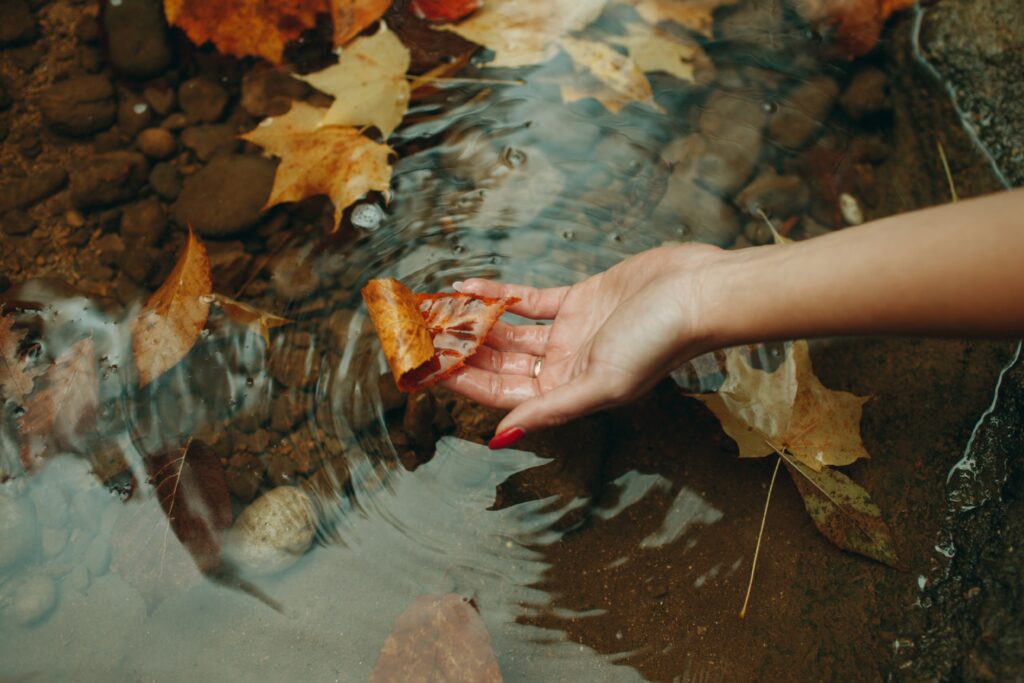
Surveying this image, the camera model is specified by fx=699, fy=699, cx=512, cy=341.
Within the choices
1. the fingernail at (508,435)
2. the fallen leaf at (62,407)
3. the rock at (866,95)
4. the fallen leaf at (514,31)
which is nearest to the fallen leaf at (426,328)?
the fingernail at (508,435)

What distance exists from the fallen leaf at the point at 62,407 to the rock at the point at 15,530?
0.14m

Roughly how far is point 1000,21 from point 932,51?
0.87 feet

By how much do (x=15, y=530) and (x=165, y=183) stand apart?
1435 millimetres

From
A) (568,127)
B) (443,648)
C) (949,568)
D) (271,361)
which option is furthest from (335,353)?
(949,568)

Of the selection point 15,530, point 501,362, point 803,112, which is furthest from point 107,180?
point 803,112

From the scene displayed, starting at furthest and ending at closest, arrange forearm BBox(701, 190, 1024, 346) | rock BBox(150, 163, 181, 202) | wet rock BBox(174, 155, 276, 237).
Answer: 1. rock BBox(150, 163, 181, 202)
2. wet rock BBox(174, 155, 276, 237)
3. forearm BBox(701, 190, 1024, 346)

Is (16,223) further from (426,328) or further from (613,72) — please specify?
(613,72)

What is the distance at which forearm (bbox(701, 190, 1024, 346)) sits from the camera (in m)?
1.61

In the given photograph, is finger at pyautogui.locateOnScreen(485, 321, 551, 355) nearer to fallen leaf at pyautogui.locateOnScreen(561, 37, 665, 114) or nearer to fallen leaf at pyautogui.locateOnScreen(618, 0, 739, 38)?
fallen leaf at pyautogui.locateOnScreen(561, 37, 665, 114)

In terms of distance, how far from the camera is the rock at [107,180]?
2850mm

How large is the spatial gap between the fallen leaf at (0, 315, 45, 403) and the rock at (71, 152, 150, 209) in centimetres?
61

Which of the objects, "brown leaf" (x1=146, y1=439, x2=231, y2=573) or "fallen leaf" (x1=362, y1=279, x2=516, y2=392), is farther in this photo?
"brown leaf" (x1=146, y1=439, x2=231, y2=573)

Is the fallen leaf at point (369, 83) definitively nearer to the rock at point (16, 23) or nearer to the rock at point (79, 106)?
the rock at point (79, 106)

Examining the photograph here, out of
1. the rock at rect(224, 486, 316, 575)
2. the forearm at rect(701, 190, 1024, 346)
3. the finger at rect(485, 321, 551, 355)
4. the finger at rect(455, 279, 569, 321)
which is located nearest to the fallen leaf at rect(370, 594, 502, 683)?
the rock at rect(224, 486, 316, 575)
